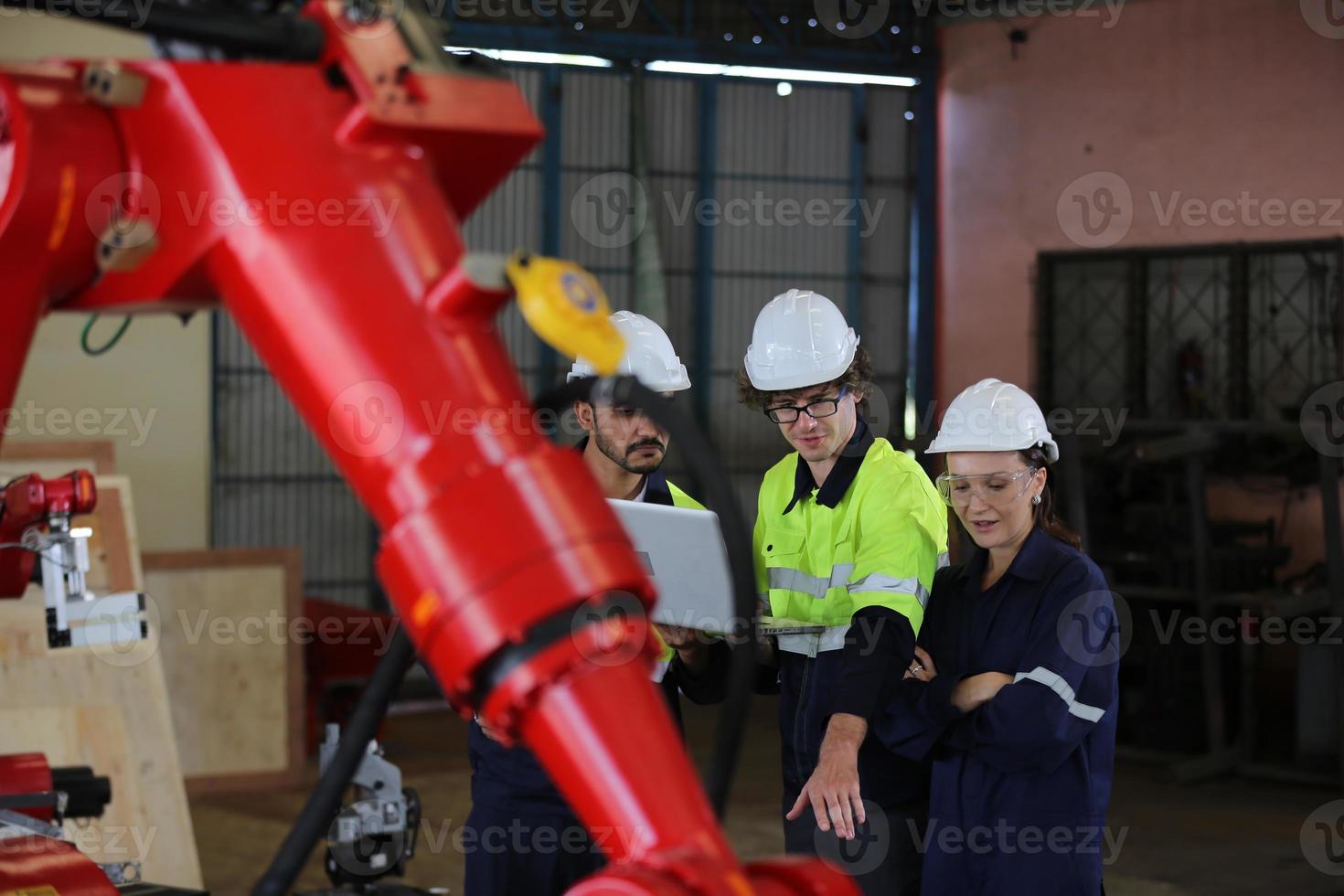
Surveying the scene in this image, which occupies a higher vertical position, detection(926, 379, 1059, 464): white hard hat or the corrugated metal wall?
the corrugated metal wall

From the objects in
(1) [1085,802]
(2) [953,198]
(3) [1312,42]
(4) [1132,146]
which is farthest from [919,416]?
(1) [1085,802]

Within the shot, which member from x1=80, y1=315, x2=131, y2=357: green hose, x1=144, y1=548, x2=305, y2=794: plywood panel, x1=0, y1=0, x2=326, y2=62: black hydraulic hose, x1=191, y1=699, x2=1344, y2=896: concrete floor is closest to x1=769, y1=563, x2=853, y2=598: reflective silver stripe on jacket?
x1=80, y1=315, x2=131, y2=357: green hose

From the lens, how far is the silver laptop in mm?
2770

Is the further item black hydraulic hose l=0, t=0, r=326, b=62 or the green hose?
the green hose

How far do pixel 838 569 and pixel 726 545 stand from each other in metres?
2.17

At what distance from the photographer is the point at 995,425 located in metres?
3.02

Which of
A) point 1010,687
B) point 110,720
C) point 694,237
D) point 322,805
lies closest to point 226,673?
point 110,720

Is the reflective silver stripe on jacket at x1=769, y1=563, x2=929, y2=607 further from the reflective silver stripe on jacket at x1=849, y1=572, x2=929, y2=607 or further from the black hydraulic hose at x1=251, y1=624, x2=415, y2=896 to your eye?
the black hydraulic hose at x1=251, y1=624, x2=415, y2=896

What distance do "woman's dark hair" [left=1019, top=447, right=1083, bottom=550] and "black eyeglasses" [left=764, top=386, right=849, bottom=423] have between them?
1.46 feet

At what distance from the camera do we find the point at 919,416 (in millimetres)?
12852

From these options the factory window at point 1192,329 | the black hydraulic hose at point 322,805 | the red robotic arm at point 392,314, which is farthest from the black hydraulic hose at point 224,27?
the factory window at point 1192,329

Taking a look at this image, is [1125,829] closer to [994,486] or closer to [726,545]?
[994,486]

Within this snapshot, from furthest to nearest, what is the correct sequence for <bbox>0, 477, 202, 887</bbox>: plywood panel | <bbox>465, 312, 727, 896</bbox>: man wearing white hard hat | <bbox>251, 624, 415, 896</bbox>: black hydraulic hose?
<bbox>0, 477, 202, 887</bbox>: plywood panel < <bbox>465, 312, 727, 896</bbox>: man wearing white hard hat < <bbox>251, 624, 415, 896</bbox>: black hydraulic hose

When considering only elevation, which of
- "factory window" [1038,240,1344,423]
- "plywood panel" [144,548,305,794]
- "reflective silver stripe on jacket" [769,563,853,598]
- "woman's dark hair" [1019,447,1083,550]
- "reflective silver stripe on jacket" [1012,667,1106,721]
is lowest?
"plywood panel" [144,548,305,794]
